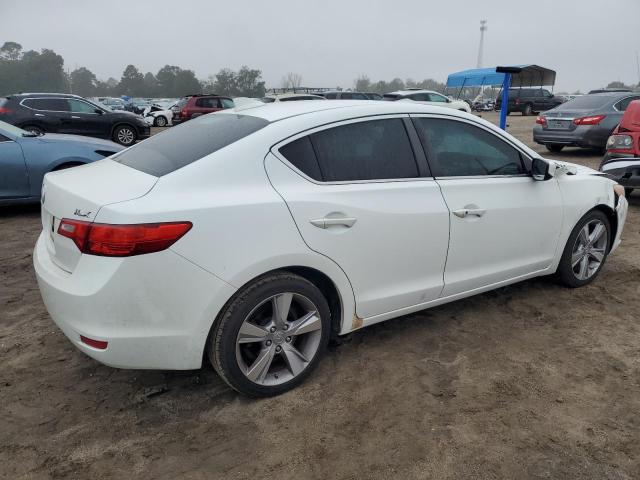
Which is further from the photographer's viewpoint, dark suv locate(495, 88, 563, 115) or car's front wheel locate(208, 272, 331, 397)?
dark suv locate(495, 88, 563, 115)

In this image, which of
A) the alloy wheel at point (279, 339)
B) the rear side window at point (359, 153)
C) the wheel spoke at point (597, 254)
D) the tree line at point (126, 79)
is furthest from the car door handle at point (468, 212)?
the tree line at point (126, 79)

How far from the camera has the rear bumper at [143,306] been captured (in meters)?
2.21

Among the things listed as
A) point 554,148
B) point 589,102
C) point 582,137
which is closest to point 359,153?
point 582,137

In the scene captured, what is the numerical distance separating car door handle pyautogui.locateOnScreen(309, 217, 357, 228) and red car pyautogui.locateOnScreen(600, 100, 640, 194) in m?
5.55

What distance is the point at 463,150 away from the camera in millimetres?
3295

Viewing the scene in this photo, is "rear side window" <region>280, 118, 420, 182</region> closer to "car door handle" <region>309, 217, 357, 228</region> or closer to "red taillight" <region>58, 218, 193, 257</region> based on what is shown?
"car door handle" <region>309, 217, 357, 228</region>

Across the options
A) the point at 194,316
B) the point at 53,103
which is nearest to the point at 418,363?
the point at 194,316

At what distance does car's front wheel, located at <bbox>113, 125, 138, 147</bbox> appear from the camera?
46.6ft

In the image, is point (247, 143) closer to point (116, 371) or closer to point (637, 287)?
point (116, 371)

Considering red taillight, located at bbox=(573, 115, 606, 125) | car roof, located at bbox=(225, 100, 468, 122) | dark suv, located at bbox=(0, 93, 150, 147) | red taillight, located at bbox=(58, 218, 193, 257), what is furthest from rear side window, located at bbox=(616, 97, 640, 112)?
dark suv, located at bbox=(0, 93, 150, 147)

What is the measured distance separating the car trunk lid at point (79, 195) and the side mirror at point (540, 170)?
255 cm

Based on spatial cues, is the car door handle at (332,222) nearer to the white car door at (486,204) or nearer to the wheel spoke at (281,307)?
the wheel spoke at (281,307)

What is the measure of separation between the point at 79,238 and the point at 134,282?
1.18 ft

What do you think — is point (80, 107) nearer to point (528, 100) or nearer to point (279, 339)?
point (279, 339)
